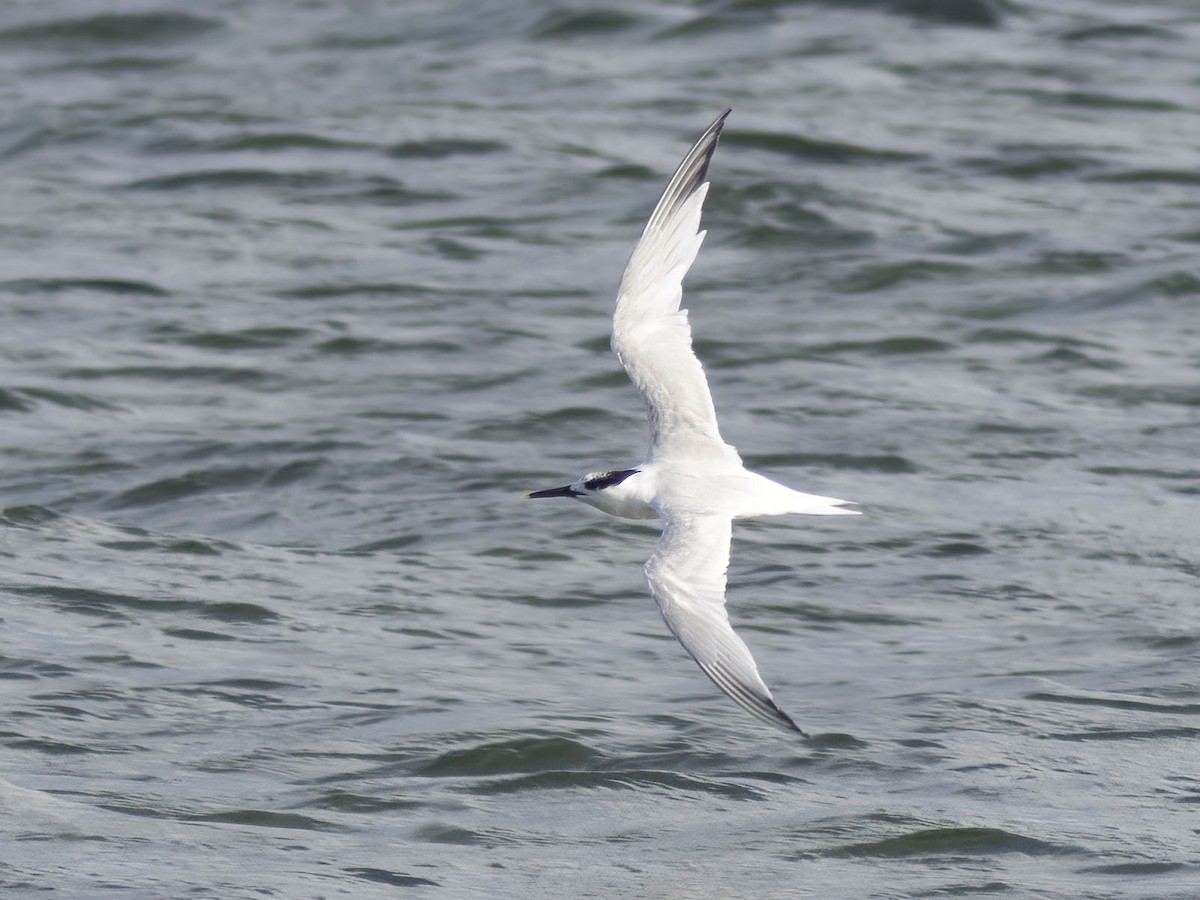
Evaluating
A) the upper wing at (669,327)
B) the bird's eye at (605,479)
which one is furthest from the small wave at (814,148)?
the bird's eye at (605,479)

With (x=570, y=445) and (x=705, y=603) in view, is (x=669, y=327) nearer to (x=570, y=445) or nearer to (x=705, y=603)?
(x=705, y=603)

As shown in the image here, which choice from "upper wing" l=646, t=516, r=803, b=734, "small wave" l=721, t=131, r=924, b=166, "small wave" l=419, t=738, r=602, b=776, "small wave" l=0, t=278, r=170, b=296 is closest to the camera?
"upper wing" l=646, t=516, r=803, b=734

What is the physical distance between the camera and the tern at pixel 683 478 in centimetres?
600

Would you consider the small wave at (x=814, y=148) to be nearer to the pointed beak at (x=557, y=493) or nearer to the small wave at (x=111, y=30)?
the small wave at (x=111, y=30)

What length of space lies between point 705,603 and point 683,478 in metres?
1.01

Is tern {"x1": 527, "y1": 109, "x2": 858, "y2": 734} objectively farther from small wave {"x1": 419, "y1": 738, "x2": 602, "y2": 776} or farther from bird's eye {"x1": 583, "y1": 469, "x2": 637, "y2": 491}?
small wave {"x1": 419, "y1": 738, "x2": 602, "y2": 776}

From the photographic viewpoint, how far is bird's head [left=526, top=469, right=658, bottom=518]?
7.05 metres

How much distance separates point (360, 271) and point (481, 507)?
3.60 m

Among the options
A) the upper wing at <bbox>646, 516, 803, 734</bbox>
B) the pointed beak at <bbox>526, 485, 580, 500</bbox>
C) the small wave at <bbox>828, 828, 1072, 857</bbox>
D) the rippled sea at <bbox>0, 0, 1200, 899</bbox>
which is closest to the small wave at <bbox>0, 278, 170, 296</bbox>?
the rippled sea at <bbox>0, 0, 1200, 899</bbox>

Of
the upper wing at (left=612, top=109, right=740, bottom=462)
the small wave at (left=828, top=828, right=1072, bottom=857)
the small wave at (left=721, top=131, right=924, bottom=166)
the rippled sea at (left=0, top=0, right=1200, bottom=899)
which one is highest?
the upper wing at (left=612, top=109, right=740, bottom=462)

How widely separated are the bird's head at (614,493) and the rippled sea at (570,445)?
709 millimetres

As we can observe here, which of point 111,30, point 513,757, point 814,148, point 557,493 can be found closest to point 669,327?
point 557,493

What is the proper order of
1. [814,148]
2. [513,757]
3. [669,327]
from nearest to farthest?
[513,757]
[669,327]
[814,148]

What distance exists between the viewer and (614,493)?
7.09m
